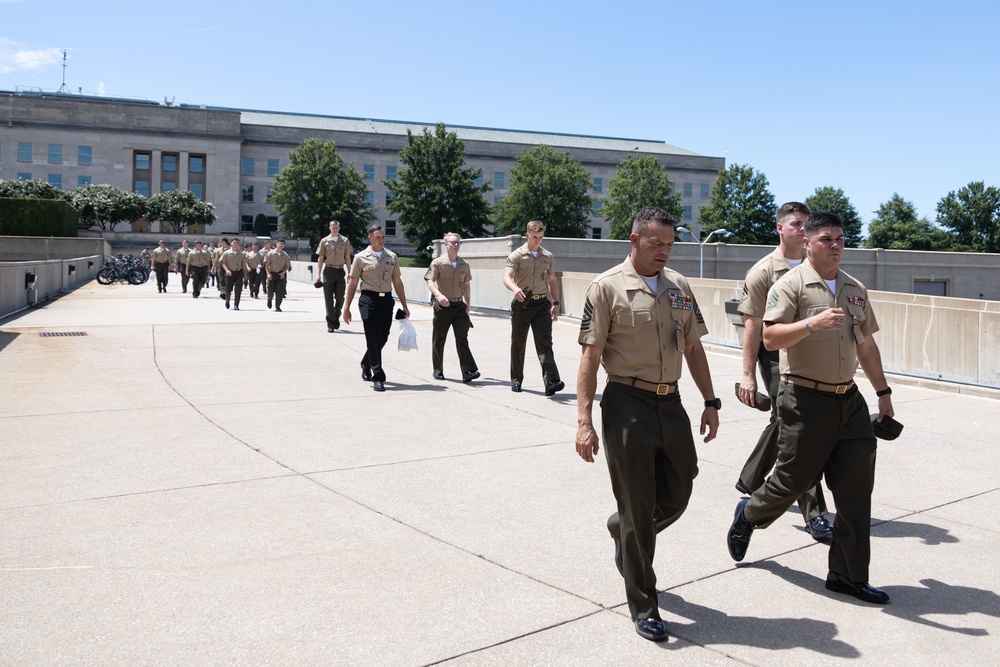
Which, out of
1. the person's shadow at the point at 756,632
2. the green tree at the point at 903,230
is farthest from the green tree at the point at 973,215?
the person's shadow at the point at 756,632

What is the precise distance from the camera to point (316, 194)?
87.9m

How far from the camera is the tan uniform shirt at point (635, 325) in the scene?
418 centimetres

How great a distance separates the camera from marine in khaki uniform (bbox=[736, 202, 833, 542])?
5.40 meters

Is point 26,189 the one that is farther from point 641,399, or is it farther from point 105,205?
point 641,399

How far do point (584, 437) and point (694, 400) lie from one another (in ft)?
23.0

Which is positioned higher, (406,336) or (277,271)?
(277,271)

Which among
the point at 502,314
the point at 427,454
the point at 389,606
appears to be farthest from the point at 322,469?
the point at 502,314

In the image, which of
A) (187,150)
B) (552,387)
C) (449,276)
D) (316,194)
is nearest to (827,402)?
(552,387)

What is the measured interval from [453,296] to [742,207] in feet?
317

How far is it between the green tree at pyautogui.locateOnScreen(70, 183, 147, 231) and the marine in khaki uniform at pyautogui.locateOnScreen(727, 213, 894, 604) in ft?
265

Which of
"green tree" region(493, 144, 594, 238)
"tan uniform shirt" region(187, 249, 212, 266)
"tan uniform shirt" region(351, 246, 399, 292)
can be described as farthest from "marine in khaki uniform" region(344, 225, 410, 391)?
"green tree" region(493, 144, 594, 238)

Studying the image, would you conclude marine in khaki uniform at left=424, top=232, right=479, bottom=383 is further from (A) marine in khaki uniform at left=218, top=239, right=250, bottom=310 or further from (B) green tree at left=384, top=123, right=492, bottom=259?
(B) green tree at left=384, top=123, right=492, bottom=259

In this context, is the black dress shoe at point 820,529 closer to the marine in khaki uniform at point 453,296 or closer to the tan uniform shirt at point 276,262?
the marine in khaki uniform at point 453,296

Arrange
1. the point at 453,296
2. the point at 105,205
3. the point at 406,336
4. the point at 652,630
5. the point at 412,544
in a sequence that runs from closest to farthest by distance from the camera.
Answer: the point at 652,630
the point at 412,544
the point at 406,336
the point at 453,296
the point at 105,205
